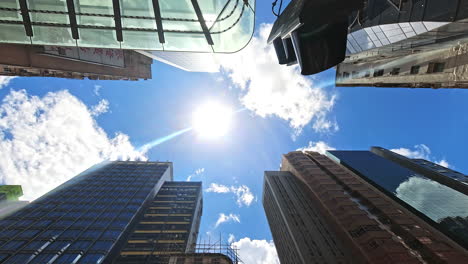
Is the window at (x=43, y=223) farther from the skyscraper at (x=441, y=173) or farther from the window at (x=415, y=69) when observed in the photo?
the skyscraper at (x=441, y=173)

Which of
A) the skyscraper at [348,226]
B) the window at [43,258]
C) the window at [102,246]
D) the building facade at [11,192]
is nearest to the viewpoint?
the skyscraper at [348,226]

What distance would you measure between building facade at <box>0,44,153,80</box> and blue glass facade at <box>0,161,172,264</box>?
38.5 m

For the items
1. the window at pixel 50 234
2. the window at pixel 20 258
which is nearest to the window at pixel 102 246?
the window at pixel 50 234

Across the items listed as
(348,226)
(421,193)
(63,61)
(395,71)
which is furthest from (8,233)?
(421,193)

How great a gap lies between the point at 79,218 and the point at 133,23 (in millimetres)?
64088

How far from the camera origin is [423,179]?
Answer: 56938 mm

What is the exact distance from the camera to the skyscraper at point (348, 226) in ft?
103

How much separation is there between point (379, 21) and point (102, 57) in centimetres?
2634

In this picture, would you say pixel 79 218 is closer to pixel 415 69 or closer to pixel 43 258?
pixel 43 258

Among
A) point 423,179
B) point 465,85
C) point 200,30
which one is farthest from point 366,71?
point 423,179

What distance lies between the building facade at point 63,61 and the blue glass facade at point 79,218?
38.5 m

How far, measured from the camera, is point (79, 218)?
51.9 metres

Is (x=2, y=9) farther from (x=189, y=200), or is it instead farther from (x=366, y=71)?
(x=189, y=200)

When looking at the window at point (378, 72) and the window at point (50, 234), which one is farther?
the window at point (50, 234)
